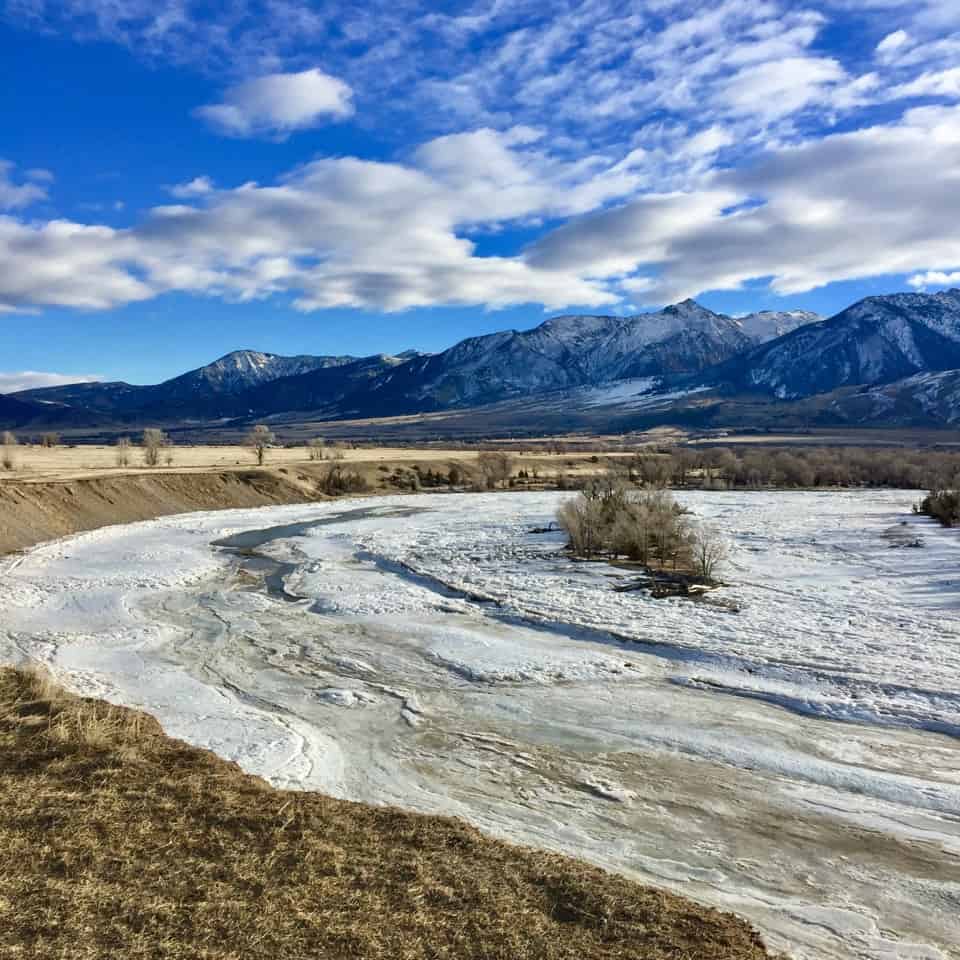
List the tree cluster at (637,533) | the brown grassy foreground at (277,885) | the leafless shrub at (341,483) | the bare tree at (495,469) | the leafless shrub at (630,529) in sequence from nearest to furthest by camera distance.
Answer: the brown grassy foreground at (277,885) < the tree cluster at (637,533) < the leafless shrub at (630,529) < the leafless shrub at (341,483) < the bare tree at (495,469)

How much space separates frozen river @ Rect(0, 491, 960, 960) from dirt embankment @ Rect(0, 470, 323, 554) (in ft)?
29.5

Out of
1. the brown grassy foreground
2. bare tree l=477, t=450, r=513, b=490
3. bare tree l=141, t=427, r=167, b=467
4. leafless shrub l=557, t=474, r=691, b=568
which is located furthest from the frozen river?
bare tree l=477, t=450, r=513, b=490

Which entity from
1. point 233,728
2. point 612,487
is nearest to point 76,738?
point 233,728

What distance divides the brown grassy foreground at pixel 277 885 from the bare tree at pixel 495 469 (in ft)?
222

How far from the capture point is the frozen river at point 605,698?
9961mm

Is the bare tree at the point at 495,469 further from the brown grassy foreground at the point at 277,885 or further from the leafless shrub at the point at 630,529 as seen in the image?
→ the brown grassy foreground at the point at 277,885

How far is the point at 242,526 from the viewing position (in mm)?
48062

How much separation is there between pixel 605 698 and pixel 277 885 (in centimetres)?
931

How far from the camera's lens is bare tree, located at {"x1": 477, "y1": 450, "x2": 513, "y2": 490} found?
8131cm

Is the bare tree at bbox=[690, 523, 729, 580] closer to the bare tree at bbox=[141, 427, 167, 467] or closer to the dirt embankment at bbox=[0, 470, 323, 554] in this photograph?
the dirt embankment at bbox=[0, 470, 323, 554]

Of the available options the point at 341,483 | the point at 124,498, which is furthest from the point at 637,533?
the point at 341,483

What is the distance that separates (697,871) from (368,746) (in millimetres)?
6326

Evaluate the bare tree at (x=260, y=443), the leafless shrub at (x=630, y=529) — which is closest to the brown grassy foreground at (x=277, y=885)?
the leafless shrub at (x=630, y=529)

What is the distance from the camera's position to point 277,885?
841 centimetres
